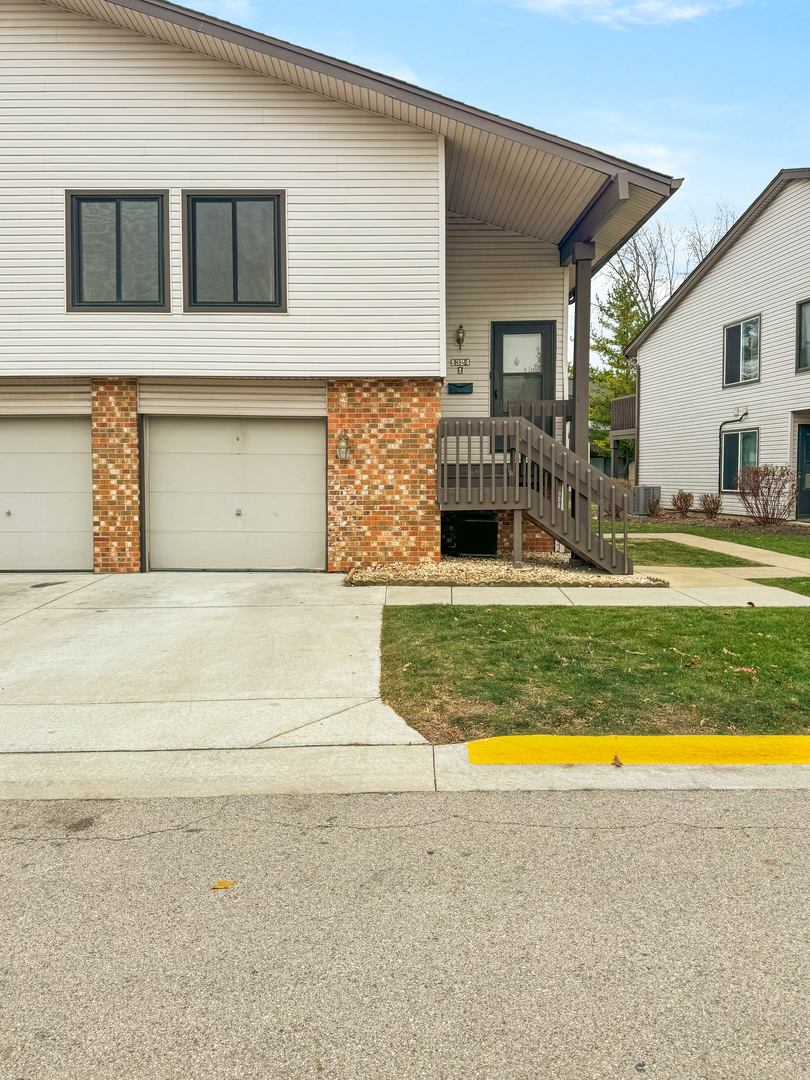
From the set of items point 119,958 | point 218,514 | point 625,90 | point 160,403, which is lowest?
point 119,958

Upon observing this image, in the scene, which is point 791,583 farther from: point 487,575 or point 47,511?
point 47,511

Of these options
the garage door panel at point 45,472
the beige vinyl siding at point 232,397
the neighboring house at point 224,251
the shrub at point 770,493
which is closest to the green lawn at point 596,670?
the neighboring house at point 224,251

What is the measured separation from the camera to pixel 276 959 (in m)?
2.72

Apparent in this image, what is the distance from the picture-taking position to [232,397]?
11.3 meters

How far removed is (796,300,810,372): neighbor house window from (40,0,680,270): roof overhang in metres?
9.61

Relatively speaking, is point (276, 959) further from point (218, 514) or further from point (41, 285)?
point (41, 285)

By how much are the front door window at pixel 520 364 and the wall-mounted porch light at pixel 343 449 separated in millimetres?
3123

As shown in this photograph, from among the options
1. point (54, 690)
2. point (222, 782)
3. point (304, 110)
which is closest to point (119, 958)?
A: point (222, 782)

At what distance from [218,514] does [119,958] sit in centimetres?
923

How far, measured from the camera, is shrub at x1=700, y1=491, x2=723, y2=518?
2224 cm

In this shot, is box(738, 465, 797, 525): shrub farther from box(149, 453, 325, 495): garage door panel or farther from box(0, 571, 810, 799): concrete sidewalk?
box(149, 453, 325, 495): garage door panel

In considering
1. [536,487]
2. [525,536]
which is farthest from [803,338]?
[536,487]

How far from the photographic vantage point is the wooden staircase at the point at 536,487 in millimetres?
10555

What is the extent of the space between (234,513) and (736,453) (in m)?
16.3
